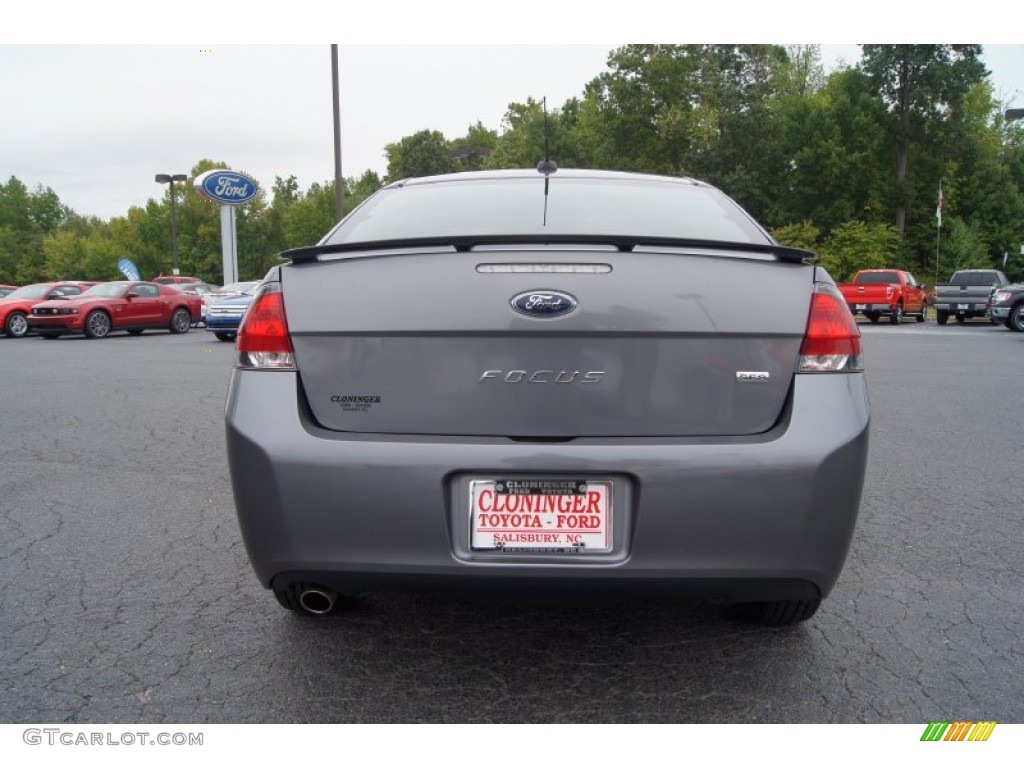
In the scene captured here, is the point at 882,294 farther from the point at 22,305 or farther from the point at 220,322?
the point at 22,305

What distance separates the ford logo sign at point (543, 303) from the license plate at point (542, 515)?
0.44 meters

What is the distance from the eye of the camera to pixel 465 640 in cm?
293

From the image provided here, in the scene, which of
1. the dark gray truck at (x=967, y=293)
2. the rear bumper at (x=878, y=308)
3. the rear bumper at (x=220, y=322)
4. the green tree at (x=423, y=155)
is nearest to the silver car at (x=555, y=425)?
the rear bumper at (x=220, y=322)

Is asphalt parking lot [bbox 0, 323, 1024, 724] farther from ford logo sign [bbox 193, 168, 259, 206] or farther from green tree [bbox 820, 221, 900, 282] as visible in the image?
green tree [bbox 820, 221, 900, 282]

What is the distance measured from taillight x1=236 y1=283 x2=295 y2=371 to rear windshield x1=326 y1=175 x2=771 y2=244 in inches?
→ 21.3

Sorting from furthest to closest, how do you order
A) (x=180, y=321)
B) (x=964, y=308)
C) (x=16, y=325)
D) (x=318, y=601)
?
(x=964, y=308) < (x=180, y=321) < (x=16, y=325) < (x=318, y=601)

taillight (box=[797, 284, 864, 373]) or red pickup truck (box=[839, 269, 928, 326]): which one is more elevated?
taillight (box=[797, 284, 864, 373])

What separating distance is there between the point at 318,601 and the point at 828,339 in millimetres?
1762

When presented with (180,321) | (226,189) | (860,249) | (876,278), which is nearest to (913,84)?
(860,249)

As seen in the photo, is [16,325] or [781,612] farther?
[16,325]

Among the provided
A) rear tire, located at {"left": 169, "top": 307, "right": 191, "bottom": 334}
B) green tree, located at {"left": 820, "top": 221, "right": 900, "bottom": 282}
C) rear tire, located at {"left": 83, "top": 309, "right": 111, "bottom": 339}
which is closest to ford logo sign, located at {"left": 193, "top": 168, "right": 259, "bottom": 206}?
rear tire, located at {"left": 169, "top": 307, "right": 191, "bottom": 334}

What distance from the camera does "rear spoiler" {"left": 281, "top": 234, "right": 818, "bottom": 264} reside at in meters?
2.43
